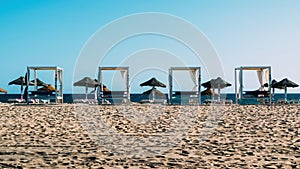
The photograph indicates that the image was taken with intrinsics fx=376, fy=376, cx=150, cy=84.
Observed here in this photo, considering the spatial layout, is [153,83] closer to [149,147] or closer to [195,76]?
[195,76]

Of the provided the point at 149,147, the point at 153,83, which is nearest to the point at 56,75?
the point at 153,83

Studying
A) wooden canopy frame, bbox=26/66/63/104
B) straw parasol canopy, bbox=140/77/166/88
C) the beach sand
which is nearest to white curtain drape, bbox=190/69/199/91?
straw parasol canopy, bbox=140/77/166/88

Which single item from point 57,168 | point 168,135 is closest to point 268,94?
point 168,135

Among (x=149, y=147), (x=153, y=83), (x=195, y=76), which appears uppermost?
(x=195, y=76)

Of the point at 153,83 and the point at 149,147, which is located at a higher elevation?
the point at 153,83

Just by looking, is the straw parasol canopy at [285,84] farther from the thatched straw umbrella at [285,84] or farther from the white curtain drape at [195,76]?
the white curtain drape at [195,76]

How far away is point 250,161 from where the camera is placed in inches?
161

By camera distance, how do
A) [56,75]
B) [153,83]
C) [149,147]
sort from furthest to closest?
[153,83], [56,75], [149,147]

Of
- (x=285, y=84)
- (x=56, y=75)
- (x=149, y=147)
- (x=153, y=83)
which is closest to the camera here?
(x=149, y=147)

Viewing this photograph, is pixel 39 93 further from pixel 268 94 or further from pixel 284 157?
pixel 284 157

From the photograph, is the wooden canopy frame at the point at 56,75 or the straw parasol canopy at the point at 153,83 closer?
the wooden canopy frame at the point at 56,75

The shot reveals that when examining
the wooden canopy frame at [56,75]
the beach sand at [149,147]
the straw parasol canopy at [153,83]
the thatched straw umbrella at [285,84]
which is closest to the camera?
the beach sand at [149,147]

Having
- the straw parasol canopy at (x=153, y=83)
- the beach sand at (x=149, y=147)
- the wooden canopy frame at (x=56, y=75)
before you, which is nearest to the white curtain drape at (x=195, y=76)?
the straw parasol canopy at (x=153, y=83)

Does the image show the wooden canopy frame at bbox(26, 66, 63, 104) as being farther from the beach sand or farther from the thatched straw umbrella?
the thatched straw umbrella
